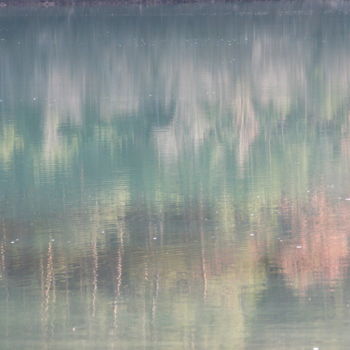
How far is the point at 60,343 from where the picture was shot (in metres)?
7.35

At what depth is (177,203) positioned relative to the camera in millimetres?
11180

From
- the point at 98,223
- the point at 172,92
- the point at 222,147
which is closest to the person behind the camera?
the point at 98,223

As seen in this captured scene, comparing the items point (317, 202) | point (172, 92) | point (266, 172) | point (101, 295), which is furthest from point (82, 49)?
point (101, 295)

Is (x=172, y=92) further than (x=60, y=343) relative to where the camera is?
Yes

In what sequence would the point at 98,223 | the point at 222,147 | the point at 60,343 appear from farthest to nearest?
the point at 222,147 → the point at 98,223 → the point at 60,343

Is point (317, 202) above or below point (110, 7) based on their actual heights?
above

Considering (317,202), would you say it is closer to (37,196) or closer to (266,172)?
(266,172)

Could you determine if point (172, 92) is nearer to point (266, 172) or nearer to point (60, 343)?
point (266, 172)

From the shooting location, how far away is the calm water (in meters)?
7.77

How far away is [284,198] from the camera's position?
36.7 ft

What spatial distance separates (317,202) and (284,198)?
42 cm

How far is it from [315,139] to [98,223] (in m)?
4.81

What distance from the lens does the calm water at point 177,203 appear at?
306 inches

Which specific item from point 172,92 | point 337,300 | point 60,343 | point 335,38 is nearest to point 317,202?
point 337,300
